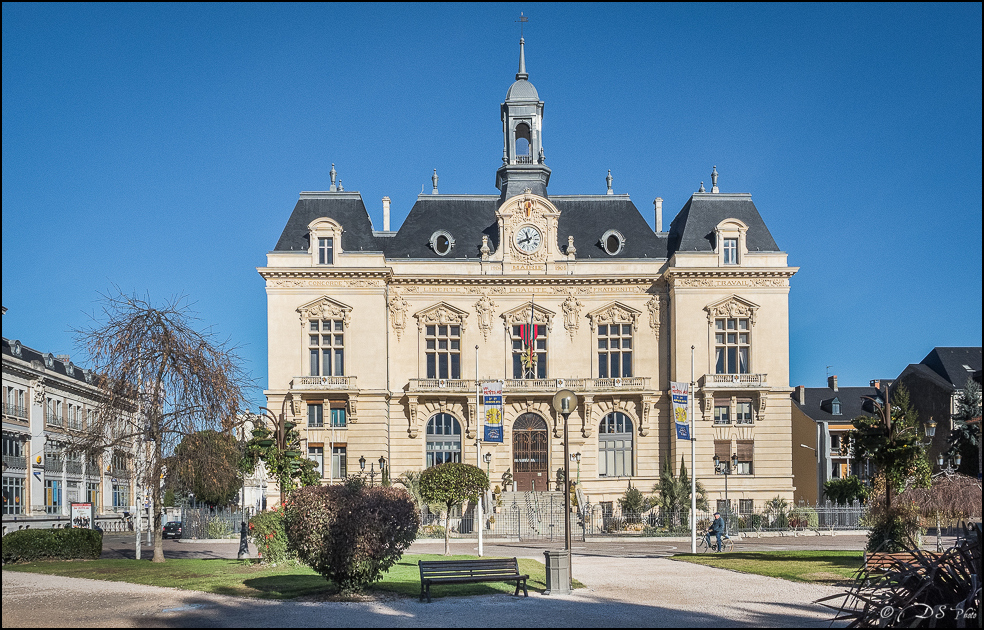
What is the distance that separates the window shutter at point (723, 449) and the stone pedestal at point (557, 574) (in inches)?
1379

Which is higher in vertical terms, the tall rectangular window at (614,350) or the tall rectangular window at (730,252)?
the tall rectangular window at (730,252)

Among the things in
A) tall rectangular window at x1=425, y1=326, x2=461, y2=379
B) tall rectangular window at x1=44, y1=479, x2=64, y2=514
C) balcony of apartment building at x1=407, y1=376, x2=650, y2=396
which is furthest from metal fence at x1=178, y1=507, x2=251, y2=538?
tall rectangular window at x1=44, y1=479, x2=64, y2=514

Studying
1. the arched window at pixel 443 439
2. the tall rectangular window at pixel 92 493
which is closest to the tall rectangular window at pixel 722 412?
the arched window at pixel 443 439

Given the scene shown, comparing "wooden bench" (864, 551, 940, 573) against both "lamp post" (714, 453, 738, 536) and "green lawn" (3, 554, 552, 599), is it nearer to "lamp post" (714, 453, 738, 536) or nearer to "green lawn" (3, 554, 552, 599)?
"green lawn" (3, 554, 552, 599)

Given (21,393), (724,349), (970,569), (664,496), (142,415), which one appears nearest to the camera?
(970,569)

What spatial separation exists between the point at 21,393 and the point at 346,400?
79.0 feet

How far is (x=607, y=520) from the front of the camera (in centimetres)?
5181

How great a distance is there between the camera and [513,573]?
21.2 meters

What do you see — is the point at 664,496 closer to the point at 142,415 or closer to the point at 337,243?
the point at 337,243

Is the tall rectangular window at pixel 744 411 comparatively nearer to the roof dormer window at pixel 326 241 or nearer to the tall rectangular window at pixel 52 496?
the roof dormer window at pixel 326 241

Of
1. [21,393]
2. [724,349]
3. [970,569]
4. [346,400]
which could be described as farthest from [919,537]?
[21,393]

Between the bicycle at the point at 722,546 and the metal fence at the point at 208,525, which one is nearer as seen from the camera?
the bicycle at the point at 722,546

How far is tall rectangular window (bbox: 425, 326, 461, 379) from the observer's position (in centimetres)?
5675

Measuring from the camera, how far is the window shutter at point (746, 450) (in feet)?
180
